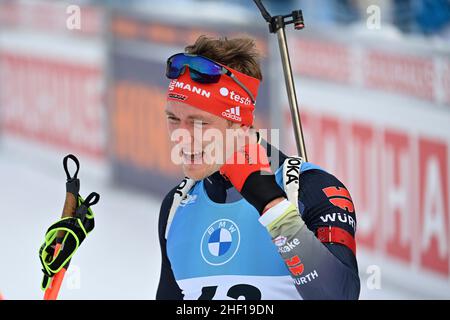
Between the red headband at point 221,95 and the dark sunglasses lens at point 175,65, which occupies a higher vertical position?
the dark sunglasses lens at point 175,65

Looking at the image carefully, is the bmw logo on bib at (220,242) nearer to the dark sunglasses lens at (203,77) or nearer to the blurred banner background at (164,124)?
the dark sunglasses lens at (203,77)

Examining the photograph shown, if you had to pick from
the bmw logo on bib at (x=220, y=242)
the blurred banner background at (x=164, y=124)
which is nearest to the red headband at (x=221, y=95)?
the bmw logo on bib at (x=220, y=242)

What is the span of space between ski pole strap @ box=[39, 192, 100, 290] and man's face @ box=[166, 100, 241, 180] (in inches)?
11.6

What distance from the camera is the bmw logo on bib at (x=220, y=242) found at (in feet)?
11.8

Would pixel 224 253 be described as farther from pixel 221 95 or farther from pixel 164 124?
pixel 164 124

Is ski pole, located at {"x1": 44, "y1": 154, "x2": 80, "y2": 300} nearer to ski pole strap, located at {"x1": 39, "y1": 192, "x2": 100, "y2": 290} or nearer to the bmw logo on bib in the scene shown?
ski pole strap, located at {"x1": 39, "y1": 192, "x2": 100, "y2": 290}

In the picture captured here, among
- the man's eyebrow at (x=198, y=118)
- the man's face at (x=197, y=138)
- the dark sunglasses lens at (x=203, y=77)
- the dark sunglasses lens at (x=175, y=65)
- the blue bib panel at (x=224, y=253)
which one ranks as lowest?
the blue bib panel at (x=224, y=253)

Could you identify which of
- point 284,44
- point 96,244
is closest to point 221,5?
point 96,244

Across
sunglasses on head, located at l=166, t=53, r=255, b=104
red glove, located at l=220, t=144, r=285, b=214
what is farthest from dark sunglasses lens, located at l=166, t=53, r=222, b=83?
red glove, located at l=220, t=144, r=285, b=214

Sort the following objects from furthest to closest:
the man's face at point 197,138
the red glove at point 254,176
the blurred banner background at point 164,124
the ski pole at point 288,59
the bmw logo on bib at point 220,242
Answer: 1. the blurred banner background at point 164,124
2. the ski pole at point 288,59
3. the bmw logo on bib at point 220,242
4. the man's face at point 197,138
5. the red glove at point 254,176

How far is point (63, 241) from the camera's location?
11.5 ft

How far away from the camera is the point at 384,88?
785cm

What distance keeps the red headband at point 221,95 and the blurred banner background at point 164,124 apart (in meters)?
1.74
